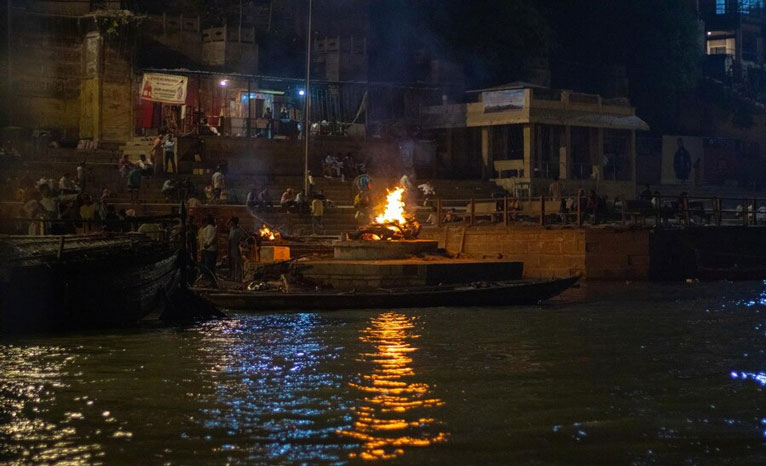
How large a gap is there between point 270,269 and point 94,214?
4.00 m

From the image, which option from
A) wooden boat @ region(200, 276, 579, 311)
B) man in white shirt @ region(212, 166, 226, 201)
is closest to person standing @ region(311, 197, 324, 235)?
man in white shirt @ region(212, 166, 226, 201)

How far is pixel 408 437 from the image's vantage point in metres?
10.5

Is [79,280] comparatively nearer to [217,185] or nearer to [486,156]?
[217,185]

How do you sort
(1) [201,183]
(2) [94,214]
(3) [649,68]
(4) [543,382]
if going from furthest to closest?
(3) [649,68] → (1) [201,183] → (2) [94,214] → (4) [543,382]

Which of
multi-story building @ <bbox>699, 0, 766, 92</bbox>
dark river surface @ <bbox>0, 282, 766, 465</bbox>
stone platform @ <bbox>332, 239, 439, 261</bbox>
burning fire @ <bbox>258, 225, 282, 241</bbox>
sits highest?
multi-story building @ <bbox>699, 0, 766, 92</bbox>

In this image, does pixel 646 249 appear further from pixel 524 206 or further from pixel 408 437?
pixel 408 437

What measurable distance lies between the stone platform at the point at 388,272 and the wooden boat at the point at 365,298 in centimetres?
174

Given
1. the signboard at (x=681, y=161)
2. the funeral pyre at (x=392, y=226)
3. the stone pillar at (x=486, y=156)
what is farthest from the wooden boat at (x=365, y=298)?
the signboard at (x=681, y=161)

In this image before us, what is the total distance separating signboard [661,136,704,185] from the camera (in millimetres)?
52781

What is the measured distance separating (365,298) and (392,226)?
5065mm

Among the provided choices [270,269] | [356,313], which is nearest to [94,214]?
[270,269]

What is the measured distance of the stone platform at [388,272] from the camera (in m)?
24.1

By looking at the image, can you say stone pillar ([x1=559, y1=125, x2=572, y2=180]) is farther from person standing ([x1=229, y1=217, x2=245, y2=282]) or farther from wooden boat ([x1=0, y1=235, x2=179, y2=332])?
wooden boat ([x1=0, y1=235, x2=179, y2=332])

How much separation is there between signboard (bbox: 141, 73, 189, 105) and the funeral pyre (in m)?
15.0
